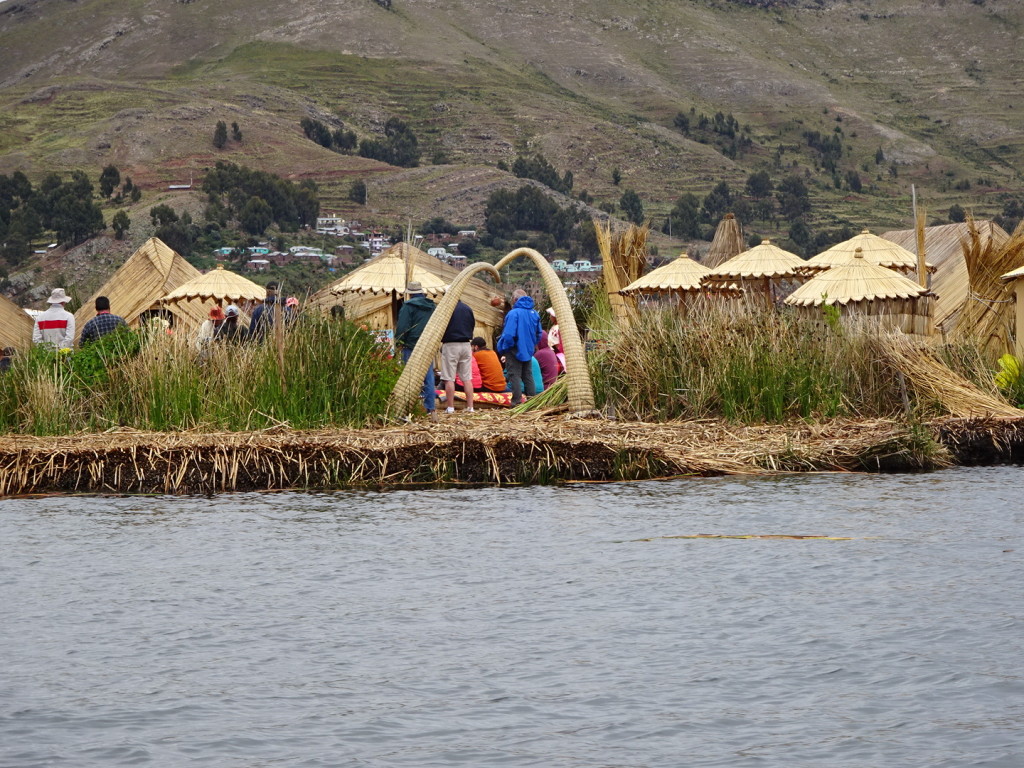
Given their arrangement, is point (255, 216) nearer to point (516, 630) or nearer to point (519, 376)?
point (519, 376)

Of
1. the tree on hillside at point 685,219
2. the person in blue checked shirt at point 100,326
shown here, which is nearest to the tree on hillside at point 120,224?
the tree on hillside at point 685,219

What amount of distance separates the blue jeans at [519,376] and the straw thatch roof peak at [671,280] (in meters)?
5.46

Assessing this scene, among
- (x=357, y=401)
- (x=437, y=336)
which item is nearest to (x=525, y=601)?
(x=357, y=401)

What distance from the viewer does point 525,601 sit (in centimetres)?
870

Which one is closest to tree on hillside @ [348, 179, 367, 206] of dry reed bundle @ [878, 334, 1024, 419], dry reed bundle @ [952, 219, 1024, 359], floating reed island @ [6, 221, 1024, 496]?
dry reed bundle @ [952, 219, 1024, 359]

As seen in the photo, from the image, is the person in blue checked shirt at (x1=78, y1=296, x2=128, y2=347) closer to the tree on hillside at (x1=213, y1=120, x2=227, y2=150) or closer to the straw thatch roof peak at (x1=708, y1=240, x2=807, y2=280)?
the straw thatch roof peak at (x1=708, y1=240, x2=807, y2=280)

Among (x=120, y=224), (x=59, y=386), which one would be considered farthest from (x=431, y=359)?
(x=120, y=224)

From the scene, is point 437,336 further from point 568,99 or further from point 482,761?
point 568,99

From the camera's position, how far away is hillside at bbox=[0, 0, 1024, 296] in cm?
11862

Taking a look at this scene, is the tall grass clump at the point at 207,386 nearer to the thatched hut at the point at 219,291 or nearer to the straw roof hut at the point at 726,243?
the thatched hut at the point at 219,291

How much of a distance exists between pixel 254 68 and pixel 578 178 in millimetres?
48898

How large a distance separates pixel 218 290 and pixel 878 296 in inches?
347

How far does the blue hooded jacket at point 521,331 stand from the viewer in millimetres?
17266

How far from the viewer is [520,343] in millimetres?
17406
